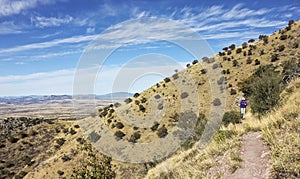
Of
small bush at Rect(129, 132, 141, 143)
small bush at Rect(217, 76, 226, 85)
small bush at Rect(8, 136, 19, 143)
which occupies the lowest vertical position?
small bush at Rect(8, 136, 19, 143)

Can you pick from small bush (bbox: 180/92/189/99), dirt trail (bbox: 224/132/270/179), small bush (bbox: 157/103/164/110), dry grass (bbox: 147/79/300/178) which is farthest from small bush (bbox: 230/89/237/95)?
dirt trail (bbox: 224/132/270/179)

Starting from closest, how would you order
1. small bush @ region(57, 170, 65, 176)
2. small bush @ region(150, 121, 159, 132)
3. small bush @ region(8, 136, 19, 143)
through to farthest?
small bush @ region(57, 170, 65, 176) → small bush @ region(150, 121, 159, 132) → small bush @ region(8, 136, 19, 143)

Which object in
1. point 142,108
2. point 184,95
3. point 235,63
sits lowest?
point 142,108

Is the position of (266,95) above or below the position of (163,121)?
above

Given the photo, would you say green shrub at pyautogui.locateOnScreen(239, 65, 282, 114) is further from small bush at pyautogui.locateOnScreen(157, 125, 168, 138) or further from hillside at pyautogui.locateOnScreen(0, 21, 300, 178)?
small bush at pyautogui.locateOnScreen(157, 125, 168, 138)

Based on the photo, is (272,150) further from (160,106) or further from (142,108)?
(142,108)

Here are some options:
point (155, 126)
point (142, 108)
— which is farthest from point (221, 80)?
point (155, 126)

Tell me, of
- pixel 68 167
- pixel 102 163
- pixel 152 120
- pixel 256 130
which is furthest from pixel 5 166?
pixel 256 130

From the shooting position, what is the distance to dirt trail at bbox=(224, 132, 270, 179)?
6409 millimetres

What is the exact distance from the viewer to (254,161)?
7066 millimetres

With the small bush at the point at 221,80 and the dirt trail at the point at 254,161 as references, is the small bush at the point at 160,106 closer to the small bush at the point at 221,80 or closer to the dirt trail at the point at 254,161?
the small bush at the point at 221,80

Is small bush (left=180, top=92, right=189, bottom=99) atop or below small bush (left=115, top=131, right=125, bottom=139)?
atop

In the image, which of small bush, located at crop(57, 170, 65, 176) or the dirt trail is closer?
the dirt trail

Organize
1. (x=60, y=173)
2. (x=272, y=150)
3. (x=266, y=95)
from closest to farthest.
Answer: (x=272, y=150), (x=266, y=95), (x=60, y=173)
